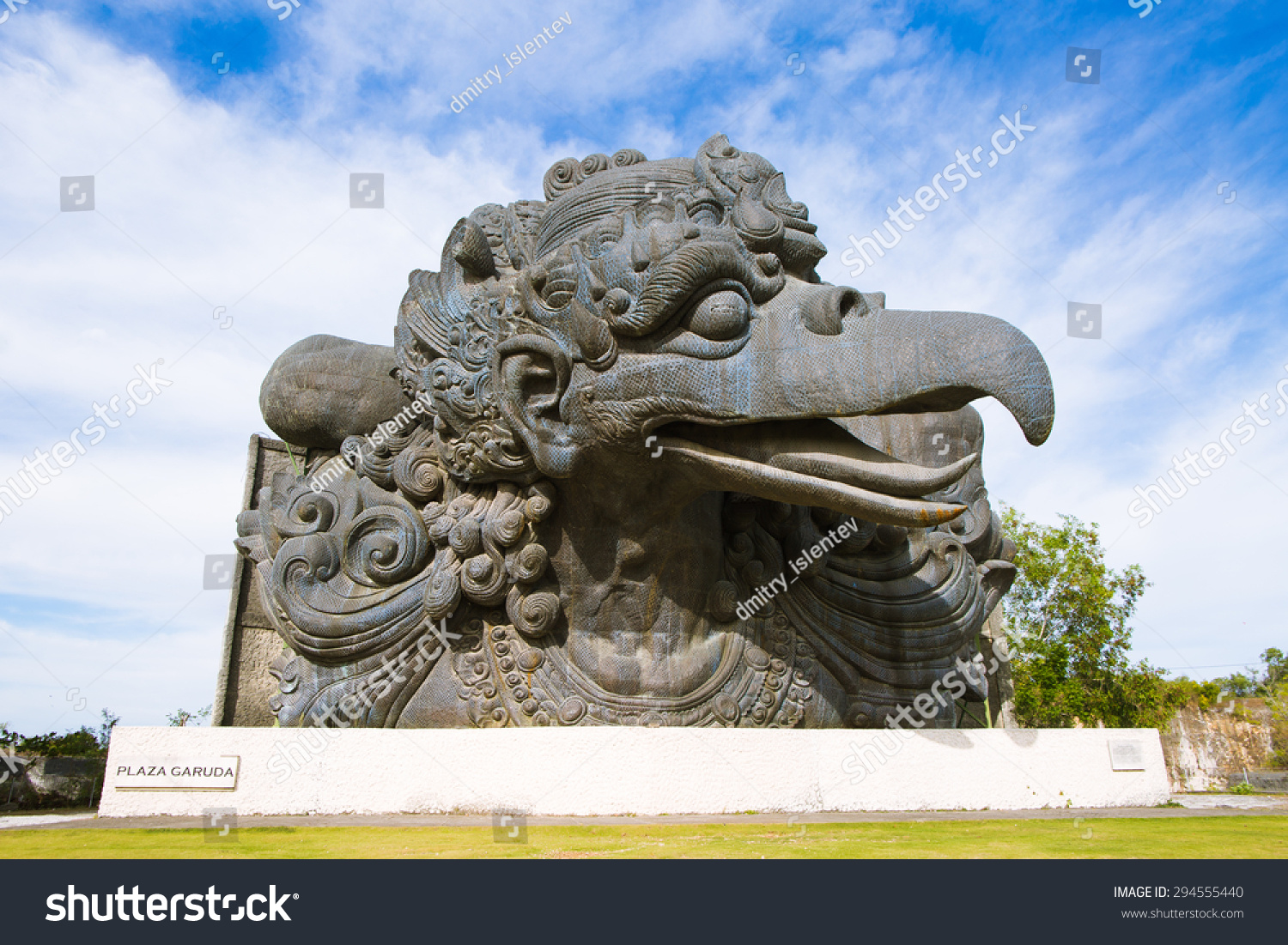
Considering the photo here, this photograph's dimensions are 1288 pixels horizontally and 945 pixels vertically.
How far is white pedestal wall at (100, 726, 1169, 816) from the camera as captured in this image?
173 inches

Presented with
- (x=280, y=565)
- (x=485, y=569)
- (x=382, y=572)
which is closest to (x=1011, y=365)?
(x=485, y=569)

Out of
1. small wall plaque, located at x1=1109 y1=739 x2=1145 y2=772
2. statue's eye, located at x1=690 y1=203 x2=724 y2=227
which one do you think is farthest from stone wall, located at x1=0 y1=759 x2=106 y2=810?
small wall plaque, located at x1=1109 y1=739 x2=1145 y2=772

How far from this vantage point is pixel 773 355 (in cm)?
443

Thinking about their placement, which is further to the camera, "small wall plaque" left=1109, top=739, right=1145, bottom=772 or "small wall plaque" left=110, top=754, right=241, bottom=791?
"small wall plaque" left=1109, top=739, right=1145, bottom=772

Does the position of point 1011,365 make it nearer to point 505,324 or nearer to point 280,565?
point 505,324

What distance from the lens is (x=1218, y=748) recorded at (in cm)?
1641

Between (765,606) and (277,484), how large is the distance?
3.17 m

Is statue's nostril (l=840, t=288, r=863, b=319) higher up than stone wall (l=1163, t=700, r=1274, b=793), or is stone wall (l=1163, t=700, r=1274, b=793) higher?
stone wall (l=1163, t=700, r=1274, b=793)

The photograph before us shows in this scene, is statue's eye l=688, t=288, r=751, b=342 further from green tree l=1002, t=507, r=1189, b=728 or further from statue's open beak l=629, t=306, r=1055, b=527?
green tree l=1002, t=507, r=1189, b=728

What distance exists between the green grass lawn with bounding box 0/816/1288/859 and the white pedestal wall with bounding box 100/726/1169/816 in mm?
532

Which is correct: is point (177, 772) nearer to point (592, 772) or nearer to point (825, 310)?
point (592, 772)

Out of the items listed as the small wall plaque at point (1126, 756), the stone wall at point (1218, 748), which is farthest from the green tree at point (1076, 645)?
the small wall plaque at point (1126, 756)

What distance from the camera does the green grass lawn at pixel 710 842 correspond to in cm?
298

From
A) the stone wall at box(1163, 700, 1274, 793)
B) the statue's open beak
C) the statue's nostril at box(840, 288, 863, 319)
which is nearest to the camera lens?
the statue's open beak
